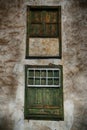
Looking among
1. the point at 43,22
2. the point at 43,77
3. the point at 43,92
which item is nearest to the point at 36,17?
the point at 43,22

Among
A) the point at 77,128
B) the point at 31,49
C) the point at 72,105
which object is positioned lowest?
the point at 77,128

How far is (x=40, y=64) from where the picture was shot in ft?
43.8

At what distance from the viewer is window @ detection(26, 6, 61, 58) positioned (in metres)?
13.4

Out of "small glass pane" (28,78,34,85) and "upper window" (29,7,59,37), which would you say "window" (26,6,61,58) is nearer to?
"upper window" (29,7,59,37)

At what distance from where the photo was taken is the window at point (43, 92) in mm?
13031

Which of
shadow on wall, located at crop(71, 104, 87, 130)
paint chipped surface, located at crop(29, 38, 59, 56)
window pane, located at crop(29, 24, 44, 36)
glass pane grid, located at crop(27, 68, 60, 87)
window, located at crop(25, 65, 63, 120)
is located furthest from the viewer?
window pane, located at crop(29, 24, 44, 36)

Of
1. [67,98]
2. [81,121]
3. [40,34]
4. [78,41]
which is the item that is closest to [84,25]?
[78,41]

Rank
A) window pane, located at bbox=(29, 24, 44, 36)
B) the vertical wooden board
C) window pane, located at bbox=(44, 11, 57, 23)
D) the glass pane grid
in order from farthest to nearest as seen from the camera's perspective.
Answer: window pane, located at bbox=(44, 11, 57, 23) → window pane, located at bbox=(29, 24, 44, 36) → the glass pane grid → the vertical wooden board

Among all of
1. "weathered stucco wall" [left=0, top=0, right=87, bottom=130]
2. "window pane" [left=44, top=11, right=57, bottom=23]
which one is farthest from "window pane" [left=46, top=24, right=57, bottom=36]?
"weathered stucco wall" [left=0, top=0, right=87, bottom=130]

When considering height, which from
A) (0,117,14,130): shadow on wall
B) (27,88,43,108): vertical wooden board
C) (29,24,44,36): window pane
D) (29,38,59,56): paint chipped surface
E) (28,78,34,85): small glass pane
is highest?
(29,24,44,36): window pane

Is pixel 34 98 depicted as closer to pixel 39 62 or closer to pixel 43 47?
pixel 39 62

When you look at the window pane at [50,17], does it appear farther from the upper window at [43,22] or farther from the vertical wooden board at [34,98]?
the vertical wooden board at [34,98]

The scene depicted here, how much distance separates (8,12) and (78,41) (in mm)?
3238

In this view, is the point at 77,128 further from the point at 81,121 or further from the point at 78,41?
the point at 78,41
